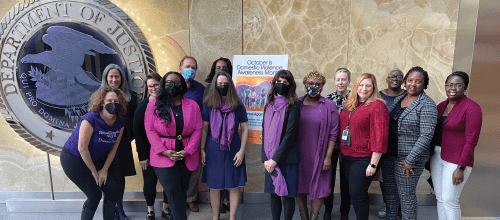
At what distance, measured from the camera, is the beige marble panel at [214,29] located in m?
3.39

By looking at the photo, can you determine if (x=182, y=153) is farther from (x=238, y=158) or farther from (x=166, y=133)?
(x=238, y=158)

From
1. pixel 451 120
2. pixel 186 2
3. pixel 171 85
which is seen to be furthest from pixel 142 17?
pixel 451 120

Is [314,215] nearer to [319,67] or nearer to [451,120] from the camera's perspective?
[451,120]

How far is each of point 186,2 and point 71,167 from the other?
2.34 metres

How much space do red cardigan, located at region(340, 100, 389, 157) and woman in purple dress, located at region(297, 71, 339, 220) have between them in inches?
5.7

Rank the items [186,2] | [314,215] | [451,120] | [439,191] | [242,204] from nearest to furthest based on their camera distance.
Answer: [451,120] < [439,191] < [314,215] < [186,2] < [242,204]

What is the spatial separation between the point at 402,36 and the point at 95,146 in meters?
3.84

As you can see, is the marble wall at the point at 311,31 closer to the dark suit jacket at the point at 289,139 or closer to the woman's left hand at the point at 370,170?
the dark suit jacket at the point at 289,139

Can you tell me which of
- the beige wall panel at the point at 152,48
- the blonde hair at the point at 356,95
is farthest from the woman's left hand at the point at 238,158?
the beige wall panel at the point at 152,48

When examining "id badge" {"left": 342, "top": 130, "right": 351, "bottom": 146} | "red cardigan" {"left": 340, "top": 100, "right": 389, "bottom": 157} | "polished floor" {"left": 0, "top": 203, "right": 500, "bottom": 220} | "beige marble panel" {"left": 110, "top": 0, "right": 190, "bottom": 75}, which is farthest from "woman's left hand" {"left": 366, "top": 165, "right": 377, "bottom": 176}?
"beige marble panel" {"left": 110, "top": 0, "right": 190, "bottom": 75}

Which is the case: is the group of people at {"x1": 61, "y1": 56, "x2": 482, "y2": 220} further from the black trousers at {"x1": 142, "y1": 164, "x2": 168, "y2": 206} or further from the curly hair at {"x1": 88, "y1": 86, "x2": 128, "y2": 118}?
the black trousers at {"x1": 142, "y1": 164, "x2": 168, "y2": 206}

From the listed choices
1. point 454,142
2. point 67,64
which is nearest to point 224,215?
point 454,142

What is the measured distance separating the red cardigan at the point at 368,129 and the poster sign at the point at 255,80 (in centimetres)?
106

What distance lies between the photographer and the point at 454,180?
7.54ft
